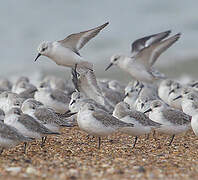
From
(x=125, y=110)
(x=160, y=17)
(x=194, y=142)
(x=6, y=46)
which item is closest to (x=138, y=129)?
(x=125, y=110)

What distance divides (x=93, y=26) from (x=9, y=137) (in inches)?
909

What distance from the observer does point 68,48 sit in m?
9.22

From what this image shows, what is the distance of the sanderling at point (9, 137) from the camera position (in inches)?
239

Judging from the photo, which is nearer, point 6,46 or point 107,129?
point 107,129

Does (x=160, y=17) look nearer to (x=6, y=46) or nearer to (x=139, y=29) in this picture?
(x=139, y=29)

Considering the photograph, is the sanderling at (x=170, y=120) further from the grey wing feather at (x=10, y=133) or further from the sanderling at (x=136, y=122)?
the grey wing feather at (x=10, y=133)

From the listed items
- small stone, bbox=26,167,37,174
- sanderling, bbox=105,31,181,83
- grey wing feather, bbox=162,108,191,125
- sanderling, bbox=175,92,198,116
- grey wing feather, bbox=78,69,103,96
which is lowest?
small stone, bbox=26,167,37,174

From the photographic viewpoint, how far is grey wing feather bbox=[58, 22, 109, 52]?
29.0 ft

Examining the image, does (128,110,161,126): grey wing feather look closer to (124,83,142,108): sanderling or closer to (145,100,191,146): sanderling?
(145,100,191,146): sanderling

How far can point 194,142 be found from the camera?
8.12 metres

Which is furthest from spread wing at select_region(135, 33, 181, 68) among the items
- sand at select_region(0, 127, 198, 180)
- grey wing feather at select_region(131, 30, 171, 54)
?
sand at select_region(0, 127, 198, 180)

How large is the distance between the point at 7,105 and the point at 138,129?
10.4 feet

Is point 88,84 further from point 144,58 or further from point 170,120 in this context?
point 170,120

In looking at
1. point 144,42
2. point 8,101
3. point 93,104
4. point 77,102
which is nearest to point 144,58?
point 144,42
